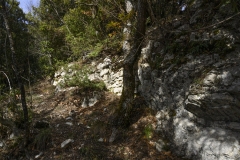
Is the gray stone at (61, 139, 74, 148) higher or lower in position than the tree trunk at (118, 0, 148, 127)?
lower

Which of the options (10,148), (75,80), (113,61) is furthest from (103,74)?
(10,148)

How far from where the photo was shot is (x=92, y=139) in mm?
4867

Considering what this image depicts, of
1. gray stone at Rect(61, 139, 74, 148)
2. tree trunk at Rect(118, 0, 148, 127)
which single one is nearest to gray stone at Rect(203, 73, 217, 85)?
tree trunk at Rect(118, 0, 148, 127)

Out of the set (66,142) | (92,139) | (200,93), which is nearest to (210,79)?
(200,93)

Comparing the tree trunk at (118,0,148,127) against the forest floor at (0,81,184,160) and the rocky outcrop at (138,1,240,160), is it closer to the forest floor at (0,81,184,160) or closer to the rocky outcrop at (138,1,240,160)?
the forest floor at (0,81,184,160)

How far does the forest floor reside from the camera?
4324 millimetres

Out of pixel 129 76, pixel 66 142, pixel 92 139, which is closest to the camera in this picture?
pixel 66 142

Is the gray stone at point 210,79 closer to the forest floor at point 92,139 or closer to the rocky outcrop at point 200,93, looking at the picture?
the rocky outcrop at point 200,93

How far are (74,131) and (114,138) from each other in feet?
4.27

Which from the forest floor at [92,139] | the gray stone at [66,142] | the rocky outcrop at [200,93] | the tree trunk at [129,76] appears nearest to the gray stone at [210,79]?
the rocky outcrop at [200,93]

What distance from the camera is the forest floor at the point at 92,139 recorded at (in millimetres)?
4324

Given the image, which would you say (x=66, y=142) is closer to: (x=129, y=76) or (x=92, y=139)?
(x=92, y=139)

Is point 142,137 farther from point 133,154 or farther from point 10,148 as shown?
point 10,148

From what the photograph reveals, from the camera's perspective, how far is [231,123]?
332 cm
